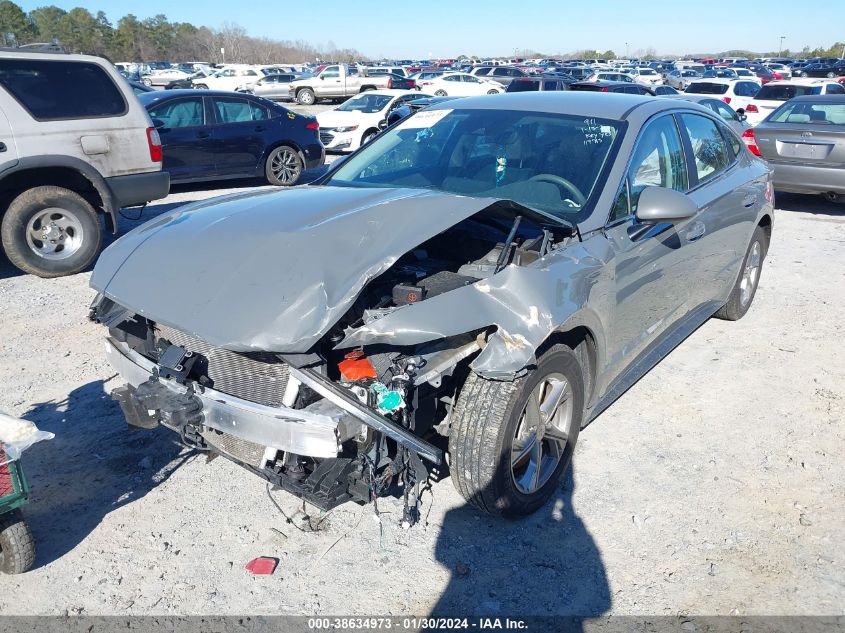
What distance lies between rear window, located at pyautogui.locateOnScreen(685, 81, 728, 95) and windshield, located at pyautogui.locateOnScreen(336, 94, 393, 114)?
36.3 ft

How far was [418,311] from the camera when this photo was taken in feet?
8.84

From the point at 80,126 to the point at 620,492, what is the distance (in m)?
6.13

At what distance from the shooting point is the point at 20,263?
6578mm

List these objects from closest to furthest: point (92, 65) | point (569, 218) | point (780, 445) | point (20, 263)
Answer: point (569, 218)
point (780, 445)
point (20, 263)
point (92, 65)

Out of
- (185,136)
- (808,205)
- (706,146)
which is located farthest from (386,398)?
(808,205)

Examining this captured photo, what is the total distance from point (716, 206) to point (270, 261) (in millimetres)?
3162

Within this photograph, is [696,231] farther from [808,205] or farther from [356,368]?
[808,205]

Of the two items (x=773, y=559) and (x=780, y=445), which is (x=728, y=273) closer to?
(x=780, y=445)

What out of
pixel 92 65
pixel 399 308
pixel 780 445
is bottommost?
pixel 780 445

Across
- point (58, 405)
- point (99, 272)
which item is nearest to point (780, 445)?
point (99, 272)

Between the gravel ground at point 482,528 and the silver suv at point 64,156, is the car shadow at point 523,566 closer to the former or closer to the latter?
the gravel ground at point 482,528

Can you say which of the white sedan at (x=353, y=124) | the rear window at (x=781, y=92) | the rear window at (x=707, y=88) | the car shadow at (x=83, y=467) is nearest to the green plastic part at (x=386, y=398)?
the car shadow at (x=83, y=467)

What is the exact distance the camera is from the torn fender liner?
2.65 meters

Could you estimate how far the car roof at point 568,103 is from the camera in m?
4.01
